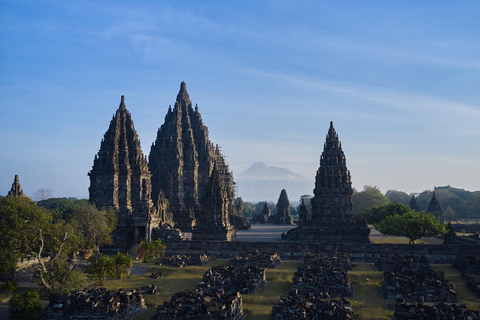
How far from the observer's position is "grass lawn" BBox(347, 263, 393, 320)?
83.6ft

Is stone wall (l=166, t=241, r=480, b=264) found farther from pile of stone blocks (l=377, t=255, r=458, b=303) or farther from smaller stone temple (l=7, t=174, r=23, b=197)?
smaller stone temple (l=7, t=174, r=23, b=197)

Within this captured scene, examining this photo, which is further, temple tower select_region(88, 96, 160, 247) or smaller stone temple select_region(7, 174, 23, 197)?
temple tower select_region(88, 96, 160, 247)

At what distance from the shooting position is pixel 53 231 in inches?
1337

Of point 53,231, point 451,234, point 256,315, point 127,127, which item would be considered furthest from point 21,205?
point 451,234

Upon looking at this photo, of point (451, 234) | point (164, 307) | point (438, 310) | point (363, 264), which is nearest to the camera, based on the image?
point (438, 310)

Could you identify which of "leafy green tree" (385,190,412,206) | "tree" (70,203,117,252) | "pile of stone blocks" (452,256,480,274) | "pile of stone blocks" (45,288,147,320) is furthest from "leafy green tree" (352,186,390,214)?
"pile of stone blocks" (45,288,147,320)

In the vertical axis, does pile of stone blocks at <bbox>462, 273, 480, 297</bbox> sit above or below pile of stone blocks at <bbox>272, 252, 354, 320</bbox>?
below

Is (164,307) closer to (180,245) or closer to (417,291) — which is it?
(417,291)

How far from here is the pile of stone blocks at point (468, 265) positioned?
37.5 meters

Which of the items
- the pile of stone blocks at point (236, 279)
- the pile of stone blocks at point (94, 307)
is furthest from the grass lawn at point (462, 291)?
the pile of stone blocks at point (94, 307)

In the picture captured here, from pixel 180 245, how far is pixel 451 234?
30398mm

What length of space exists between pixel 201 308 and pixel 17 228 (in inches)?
637

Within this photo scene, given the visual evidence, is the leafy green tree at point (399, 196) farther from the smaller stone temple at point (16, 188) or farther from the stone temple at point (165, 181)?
the smaller stone temple at point (16, 188)

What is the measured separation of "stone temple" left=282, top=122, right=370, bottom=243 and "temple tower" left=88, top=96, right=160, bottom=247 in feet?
68.1
